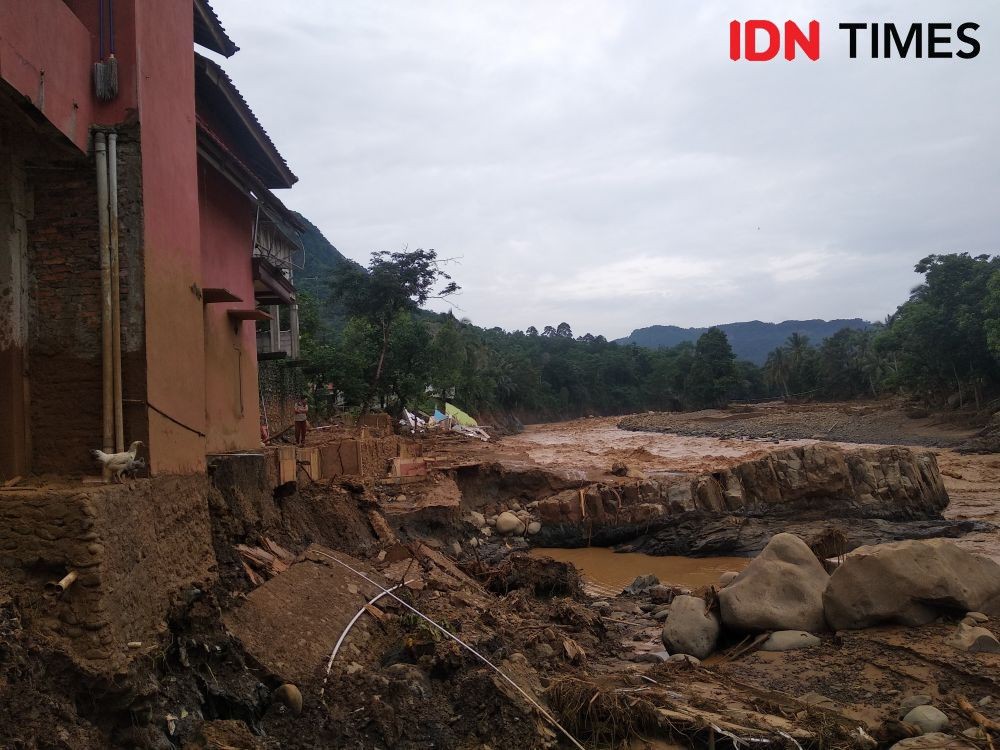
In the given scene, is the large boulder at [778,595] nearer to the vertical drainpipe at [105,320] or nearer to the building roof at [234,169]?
the vertical drainpipe at [105,320]

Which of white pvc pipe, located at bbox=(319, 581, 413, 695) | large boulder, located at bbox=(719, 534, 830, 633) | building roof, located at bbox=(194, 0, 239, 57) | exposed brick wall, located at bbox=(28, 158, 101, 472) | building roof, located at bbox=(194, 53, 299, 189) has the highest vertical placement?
building roof, located at bbox=(194, 0, 239, 57)

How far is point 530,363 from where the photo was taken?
78.9 meters

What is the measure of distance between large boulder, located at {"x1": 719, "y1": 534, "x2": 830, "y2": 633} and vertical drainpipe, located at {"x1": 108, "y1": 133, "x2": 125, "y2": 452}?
22.2 feet

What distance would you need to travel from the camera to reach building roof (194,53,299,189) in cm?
893

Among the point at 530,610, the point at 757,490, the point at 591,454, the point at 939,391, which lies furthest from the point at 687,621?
the point at 939,391

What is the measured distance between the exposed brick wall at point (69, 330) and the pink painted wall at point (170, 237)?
0.48 feet

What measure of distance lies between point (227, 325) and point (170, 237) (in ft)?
15.6

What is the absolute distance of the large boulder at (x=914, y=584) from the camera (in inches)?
293

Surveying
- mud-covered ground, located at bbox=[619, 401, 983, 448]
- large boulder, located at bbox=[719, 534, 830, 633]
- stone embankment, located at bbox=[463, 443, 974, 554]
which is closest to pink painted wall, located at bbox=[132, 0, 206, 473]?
large boulder, located at bbox=[719, 534, 830, 633]

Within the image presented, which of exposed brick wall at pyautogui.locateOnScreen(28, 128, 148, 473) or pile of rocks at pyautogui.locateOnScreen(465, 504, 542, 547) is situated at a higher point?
exposed brick wall at pyautogui.locateOnScreen(28, 128, 148, 473)

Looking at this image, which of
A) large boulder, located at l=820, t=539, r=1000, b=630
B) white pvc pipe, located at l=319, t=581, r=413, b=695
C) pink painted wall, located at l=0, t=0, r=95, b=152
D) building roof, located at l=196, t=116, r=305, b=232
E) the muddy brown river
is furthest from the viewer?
the muddy brown river

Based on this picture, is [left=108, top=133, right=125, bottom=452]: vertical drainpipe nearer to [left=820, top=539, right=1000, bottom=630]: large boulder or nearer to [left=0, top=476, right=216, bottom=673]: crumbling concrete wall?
[left=0, top=476, right=216, bottom=673]: crumbling concrete wall

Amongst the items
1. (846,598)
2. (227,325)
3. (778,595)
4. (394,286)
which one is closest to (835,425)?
(394,286)

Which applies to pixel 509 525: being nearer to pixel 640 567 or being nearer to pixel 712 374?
pixel 640 567
